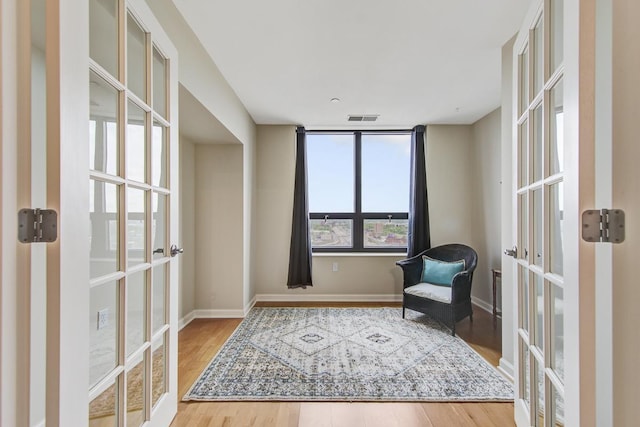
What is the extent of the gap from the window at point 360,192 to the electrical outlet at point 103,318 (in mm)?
3215

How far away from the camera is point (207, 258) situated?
347 cm

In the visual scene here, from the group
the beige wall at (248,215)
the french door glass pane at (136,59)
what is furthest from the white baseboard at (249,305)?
the french door glass pane at (136,59)

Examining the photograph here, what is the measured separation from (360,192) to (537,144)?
2953 mm

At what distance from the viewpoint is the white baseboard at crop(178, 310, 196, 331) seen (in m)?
3.15

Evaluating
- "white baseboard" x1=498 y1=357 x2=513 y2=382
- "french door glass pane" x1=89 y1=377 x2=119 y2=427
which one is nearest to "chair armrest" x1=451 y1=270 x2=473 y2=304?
"white baseboard" x1=498 y1=357 x2=513 y2=382

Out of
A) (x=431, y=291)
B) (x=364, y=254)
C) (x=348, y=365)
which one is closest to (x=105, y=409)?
(x=348, y=365)

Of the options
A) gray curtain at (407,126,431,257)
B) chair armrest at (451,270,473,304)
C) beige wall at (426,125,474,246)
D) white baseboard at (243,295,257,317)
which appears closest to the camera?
chair armrest at (451,270,473,304)

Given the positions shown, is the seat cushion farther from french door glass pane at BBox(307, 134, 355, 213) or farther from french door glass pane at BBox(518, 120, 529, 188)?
french door glass pane at BBox(518, 120, 529, 188)

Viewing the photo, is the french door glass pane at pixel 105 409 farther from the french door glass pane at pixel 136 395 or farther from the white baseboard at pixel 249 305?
the white baseboard at pixel 249 305

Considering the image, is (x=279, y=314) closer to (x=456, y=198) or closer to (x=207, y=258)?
(x=207, y=258)

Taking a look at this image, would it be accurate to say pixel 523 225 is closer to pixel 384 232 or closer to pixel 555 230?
pixel 555 230

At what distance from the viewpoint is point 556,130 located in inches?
44.9

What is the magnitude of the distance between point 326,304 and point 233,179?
201cm

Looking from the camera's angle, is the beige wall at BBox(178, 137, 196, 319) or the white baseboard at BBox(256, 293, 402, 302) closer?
the beige wall at BBox(178, 137, 196, 319)
